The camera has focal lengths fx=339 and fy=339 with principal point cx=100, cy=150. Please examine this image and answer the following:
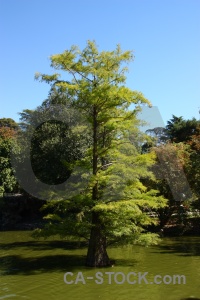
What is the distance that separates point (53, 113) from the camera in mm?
25594

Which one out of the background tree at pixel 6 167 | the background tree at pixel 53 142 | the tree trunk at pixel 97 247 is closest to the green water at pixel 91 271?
the tree trunk at pixel 97 247

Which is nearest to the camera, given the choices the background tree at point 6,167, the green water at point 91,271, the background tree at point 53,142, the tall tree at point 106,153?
the green water at point 91,271

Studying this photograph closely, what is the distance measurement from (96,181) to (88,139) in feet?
43.0

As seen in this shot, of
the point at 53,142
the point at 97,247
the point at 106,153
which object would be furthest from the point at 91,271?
the point at 53,142

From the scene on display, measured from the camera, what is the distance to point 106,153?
12070 mm

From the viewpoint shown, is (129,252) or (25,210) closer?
(129,252)

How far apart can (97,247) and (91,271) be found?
0.87 m

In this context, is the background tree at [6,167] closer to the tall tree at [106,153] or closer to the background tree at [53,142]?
the background tree at [53,142]

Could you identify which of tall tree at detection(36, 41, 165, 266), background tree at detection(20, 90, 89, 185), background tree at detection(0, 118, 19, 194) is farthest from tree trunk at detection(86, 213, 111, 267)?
background tree at detection(0, 118, 19, 194)

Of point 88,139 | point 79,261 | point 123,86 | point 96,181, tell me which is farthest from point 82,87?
point 88,139

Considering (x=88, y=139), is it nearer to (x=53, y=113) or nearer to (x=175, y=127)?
(x=53, y=113)

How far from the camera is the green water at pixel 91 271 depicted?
28.6 ft

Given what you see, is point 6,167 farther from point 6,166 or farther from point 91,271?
point 91,271

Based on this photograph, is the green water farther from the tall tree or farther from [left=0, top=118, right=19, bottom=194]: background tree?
[left=0, top=118, right=19, bottom=194]: background tree
